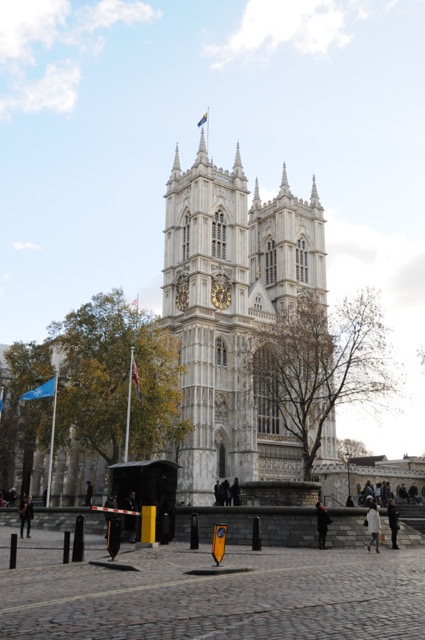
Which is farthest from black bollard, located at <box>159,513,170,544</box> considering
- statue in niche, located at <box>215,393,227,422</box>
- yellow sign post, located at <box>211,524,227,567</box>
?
statue in niche, located at <box>215,393,227,422</box>

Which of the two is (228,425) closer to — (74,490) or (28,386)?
(74,490)

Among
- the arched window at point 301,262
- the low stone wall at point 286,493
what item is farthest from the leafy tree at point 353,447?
the low stone wall at point 286,493

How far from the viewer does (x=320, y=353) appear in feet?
119

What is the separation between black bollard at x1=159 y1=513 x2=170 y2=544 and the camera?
18.7m

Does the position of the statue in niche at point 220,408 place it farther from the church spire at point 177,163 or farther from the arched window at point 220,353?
the church spire at point 177,163

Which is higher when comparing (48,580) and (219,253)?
(219,253)

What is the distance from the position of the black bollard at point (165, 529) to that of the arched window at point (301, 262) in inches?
1876

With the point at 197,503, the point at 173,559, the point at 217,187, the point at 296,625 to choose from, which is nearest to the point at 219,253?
the point at 217,187

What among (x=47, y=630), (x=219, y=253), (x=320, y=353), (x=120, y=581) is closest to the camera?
(x=47, y=630)

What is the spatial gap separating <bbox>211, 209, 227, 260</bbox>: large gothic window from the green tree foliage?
18845 mm

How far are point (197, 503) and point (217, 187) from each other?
2884 centimetres

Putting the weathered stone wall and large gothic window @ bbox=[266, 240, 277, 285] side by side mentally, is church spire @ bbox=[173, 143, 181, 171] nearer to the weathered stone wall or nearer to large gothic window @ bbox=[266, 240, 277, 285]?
large gothic window @ bbox=[266, 240, 277, 285]

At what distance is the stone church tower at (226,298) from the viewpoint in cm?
5184

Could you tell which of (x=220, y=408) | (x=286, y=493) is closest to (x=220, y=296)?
(x=220, y=408)
